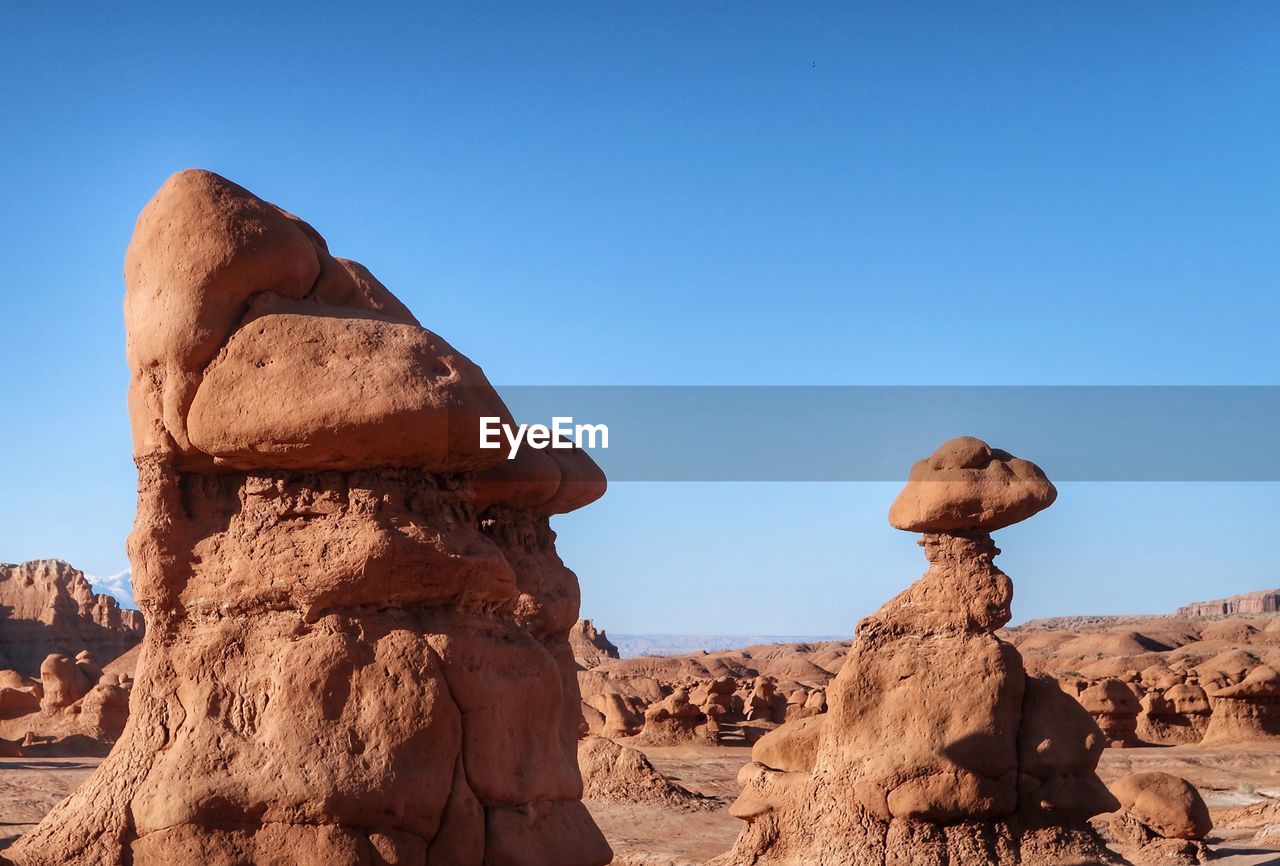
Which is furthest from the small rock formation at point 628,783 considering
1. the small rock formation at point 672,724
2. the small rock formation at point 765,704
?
the small rock formation at point 765,704

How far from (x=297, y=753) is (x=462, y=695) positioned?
2.72ft

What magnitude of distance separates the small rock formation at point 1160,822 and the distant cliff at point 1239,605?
8392cm

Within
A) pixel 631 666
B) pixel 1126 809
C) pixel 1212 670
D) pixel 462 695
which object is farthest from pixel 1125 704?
pixel 631 666

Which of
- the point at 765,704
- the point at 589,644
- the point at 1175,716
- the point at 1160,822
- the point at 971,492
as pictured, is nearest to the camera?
the point at 971,492

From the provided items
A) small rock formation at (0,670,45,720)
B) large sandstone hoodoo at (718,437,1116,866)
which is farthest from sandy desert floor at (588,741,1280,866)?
small rock formation at (0,670,45,720)

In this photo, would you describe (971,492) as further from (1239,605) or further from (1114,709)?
(1239,605)

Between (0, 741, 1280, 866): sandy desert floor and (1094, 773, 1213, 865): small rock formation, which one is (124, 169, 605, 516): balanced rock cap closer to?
(0, 741, 1280, 866): sandy desert floor

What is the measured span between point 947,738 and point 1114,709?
15.7m

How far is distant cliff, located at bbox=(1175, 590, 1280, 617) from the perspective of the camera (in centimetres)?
9456

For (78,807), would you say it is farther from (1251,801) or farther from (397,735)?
(1251,801)

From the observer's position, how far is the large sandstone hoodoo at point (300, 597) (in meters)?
6.49

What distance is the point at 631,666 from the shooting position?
52406mm

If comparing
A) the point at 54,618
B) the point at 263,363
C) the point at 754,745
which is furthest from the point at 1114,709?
the point at 54,618

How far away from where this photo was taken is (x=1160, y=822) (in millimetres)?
13680
